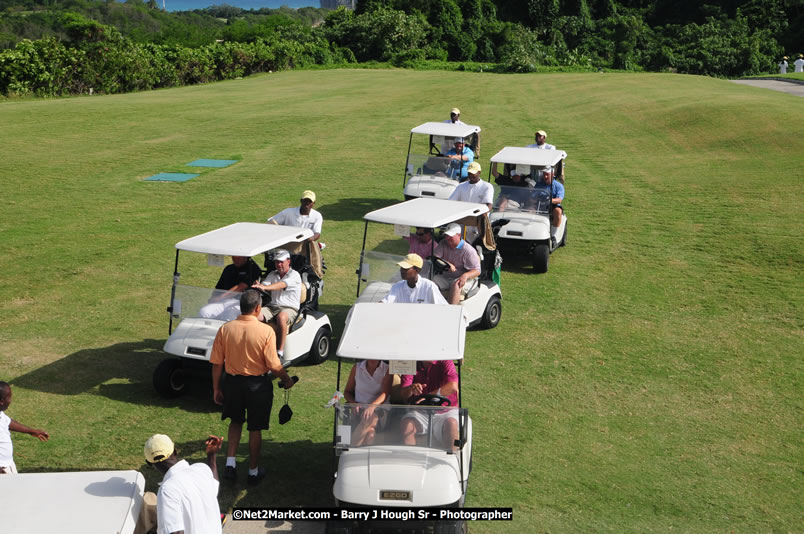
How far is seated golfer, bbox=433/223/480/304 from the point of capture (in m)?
10.7

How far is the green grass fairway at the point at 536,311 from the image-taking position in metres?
7.64

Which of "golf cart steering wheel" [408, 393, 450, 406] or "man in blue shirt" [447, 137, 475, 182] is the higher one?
"man in blue shirt" [447, 137, 475, 182]

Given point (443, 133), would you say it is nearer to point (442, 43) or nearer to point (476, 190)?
point (476, 190)

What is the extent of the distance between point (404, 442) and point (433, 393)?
71 cm

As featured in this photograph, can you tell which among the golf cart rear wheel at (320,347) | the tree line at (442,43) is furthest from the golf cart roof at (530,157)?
the tree line at (442,43)

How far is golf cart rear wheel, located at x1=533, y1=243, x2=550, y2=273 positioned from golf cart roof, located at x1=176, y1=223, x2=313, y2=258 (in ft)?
17.0

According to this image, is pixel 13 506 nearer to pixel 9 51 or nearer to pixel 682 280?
→ pixel 682 280

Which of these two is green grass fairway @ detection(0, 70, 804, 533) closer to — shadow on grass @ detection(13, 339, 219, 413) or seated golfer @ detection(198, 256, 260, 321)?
shadow on grass @ detection(13, 339, 219, 413)

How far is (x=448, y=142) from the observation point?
17.6m

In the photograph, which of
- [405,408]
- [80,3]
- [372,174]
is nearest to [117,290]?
[405,408]

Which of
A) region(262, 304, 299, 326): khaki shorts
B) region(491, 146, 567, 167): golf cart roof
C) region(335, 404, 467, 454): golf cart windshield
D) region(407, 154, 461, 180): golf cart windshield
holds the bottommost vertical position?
region(262, 304, 299, 326): khaki shorts

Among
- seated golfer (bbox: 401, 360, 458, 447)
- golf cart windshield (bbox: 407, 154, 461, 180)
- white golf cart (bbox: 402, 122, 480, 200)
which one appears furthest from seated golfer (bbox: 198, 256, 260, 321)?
golf cart windshield (bbox: 407, 154, 461, 180)

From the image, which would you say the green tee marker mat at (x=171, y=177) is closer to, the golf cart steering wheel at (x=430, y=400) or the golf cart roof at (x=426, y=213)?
the golf cart roof at (x=426, y=213)

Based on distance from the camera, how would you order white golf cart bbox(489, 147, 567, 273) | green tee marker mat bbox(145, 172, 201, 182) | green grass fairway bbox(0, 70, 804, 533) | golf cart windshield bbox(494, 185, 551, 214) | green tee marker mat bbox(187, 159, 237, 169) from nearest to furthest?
green grass fairway bbox(0, 70, 804, 533) → white golf cart bbox(489, 147, 567, 273) → golf cart windshield bbox(494, 185, 551, 214) → green tee marker mat bbox(145, 172, 201, 182) → green tee marker mat bbox(187, 159, 237, 169)
